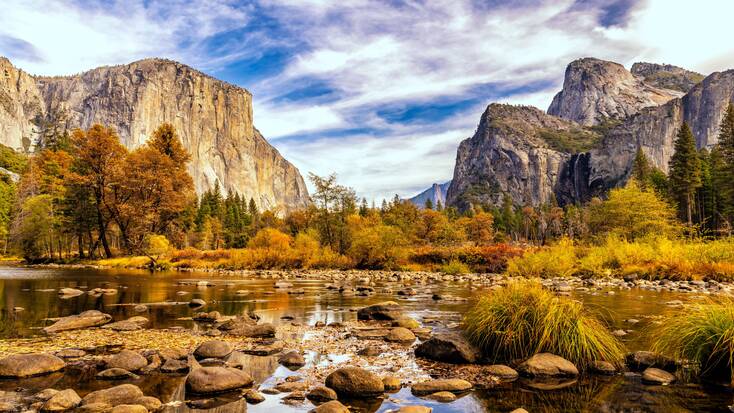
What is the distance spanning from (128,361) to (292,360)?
93.1 inches

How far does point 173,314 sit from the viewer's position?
12.4m

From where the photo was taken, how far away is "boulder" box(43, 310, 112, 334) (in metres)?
9.71

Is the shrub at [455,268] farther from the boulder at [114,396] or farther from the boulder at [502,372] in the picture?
the boulder at [114,396]

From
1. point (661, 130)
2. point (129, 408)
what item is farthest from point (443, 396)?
point (661, 130)

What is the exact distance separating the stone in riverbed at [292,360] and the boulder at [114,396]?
233cm

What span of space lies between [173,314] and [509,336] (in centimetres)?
895

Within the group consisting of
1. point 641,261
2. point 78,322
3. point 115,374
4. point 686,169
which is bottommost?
point 115,374

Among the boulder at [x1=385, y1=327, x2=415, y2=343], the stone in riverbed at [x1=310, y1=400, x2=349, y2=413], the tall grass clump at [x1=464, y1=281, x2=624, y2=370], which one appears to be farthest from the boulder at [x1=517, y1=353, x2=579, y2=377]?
the stone in riverbed at [x1=310, y1=400, x2=349, y2=413]

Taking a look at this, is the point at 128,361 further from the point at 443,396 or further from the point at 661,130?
the point at 661,130

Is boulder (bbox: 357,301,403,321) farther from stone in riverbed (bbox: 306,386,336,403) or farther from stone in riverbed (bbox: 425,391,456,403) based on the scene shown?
stone in riverbed (bbox: 306,386,336,403)

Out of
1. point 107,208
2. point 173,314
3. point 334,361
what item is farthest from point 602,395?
point 107,208

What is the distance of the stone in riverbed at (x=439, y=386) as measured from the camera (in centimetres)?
591

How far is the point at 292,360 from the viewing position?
24.1 feet

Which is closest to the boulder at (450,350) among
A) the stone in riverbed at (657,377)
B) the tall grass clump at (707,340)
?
the stone in riverbed at (657,377)
